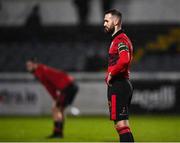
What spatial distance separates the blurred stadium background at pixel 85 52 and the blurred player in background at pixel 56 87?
20.8ft

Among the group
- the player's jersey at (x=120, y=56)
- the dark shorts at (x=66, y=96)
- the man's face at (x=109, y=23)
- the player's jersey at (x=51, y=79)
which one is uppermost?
the man's face at (x=109, y=23)

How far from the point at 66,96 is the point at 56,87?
372mm

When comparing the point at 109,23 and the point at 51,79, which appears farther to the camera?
the point at 51,79

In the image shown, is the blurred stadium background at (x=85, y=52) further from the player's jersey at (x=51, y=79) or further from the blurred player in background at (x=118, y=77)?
the blurred player in background at (x=118, y=77)

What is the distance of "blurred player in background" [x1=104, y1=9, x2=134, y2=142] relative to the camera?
762 centimetres

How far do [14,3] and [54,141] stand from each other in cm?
1553

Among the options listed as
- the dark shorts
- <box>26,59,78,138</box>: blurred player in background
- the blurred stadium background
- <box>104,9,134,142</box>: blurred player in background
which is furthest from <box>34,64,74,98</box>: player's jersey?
the blurred stadium background

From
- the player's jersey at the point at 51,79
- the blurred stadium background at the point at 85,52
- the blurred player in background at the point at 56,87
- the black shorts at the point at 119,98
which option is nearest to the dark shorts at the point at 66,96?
the blurred player in background at the point at 56,87

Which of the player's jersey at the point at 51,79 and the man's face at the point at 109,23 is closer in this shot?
the man's face at the point at 109,23

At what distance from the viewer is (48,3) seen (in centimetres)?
2628

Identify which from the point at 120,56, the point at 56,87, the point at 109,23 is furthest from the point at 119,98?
the point at 56,87

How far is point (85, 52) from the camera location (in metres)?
24.8

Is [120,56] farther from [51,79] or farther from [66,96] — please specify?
[66,96]

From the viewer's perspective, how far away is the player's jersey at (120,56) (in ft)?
24.8
